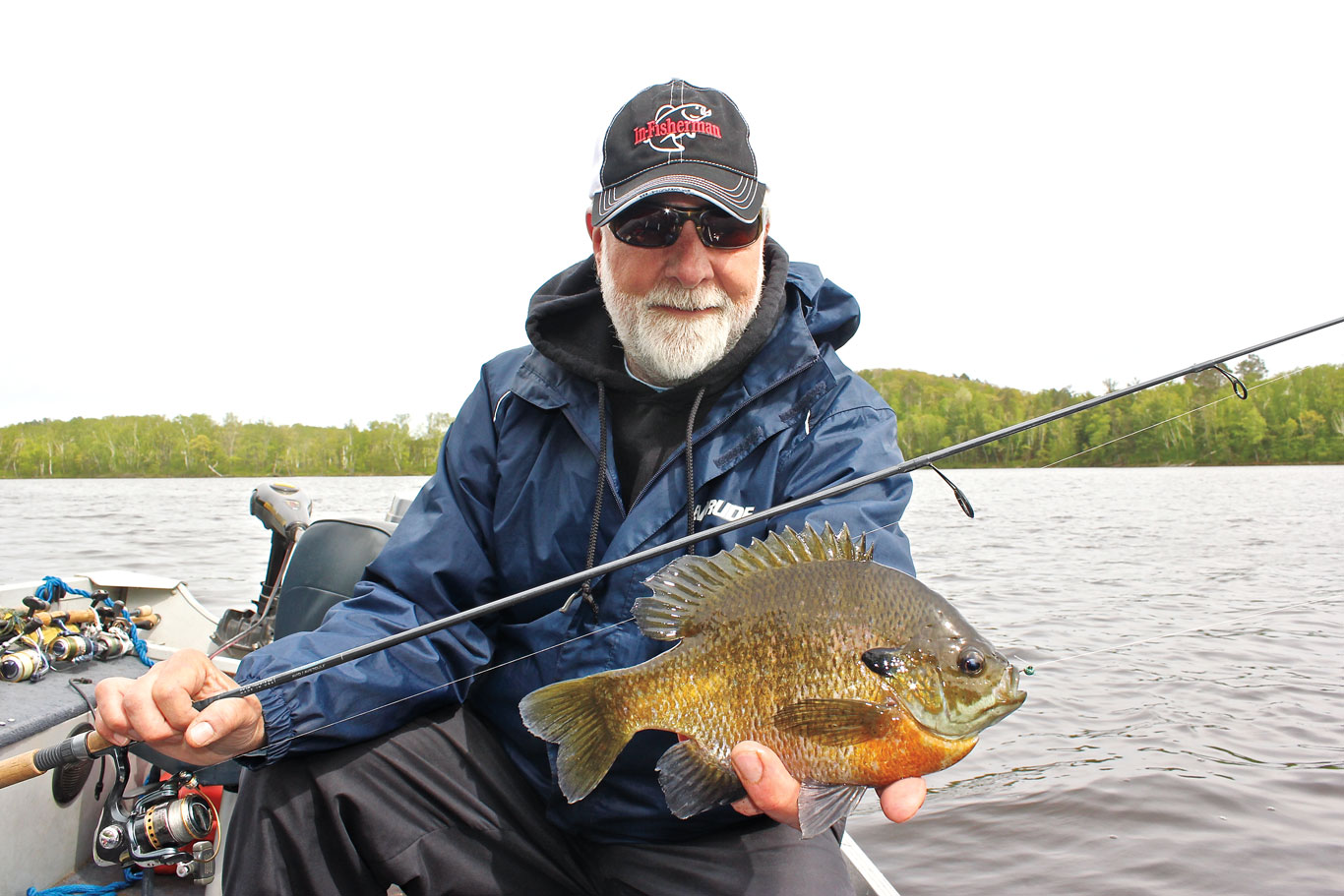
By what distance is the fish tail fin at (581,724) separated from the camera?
1.96 m

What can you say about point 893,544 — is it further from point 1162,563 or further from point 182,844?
point 1162,563

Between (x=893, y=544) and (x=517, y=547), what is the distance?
3.73ft

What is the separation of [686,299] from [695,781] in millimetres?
1396

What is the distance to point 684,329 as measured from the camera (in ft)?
8.73

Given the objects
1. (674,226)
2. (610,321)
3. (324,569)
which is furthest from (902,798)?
(324,569)

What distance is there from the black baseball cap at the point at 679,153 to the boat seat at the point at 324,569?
1565 millimetres

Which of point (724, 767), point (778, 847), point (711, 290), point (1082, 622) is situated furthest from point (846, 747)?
point (1082, 622)

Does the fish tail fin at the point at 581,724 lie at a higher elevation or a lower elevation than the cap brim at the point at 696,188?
lower

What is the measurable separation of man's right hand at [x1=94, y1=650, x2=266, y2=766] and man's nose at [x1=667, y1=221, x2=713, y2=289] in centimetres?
164

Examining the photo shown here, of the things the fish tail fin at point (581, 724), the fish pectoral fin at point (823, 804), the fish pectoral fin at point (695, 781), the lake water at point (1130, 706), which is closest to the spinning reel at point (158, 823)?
the fish tail fin at point (581, 724)

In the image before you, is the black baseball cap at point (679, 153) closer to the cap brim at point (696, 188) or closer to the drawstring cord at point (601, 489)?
the cap brim at point (696, 188)

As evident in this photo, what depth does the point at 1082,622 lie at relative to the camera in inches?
389

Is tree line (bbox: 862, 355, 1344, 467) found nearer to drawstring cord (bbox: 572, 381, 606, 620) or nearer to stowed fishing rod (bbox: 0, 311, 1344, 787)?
stowed fishing rod (bbox: 0, 311, 1344, 787)

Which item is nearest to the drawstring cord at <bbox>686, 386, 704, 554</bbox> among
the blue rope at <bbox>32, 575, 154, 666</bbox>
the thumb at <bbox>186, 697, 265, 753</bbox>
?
the thumb at <bbox>186, 697, 265, 753</bbox>
